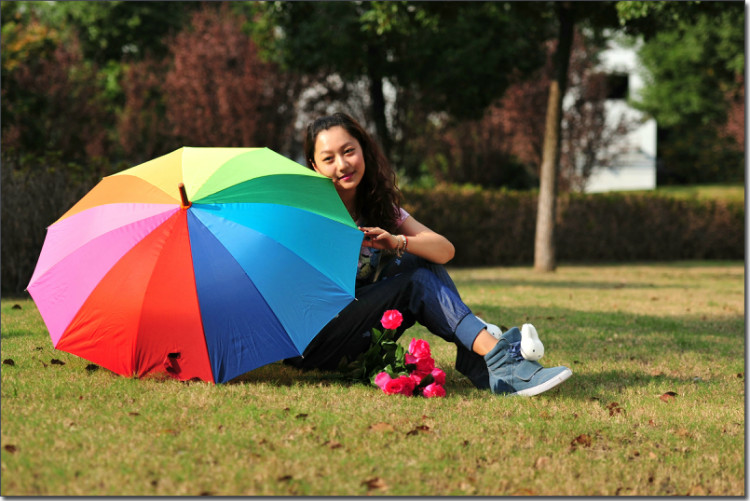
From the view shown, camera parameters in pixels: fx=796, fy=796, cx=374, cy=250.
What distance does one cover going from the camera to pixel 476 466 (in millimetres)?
3332

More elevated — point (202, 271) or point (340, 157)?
point (340, 157)

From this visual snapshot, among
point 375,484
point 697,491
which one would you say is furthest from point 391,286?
point 697,491

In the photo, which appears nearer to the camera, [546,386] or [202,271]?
[202,271]

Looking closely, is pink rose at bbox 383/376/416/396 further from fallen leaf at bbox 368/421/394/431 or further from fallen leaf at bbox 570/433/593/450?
fallen leaf at bbox 570/433/593/450

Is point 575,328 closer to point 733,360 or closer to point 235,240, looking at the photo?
point 733,360

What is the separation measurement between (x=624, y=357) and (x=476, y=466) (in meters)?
3.02

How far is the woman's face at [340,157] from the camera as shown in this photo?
4734 mm

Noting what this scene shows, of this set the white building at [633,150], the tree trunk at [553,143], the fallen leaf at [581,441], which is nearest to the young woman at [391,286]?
the fallen leaf at [581,441]

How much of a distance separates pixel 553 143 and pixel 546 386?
10.0 metres

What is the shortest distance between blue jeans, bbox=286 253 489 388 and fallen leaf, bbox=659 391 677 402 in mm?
1042

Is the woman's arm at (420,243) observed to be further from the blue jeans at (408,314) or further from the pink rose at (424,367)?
the pink rose at (424,367)

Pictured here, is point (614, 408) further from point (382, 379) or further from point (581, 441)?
point (382, 379)

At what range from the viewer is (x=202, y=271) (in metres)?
4.05

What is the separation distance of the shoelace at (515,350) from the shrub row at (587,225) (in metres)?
10.9
